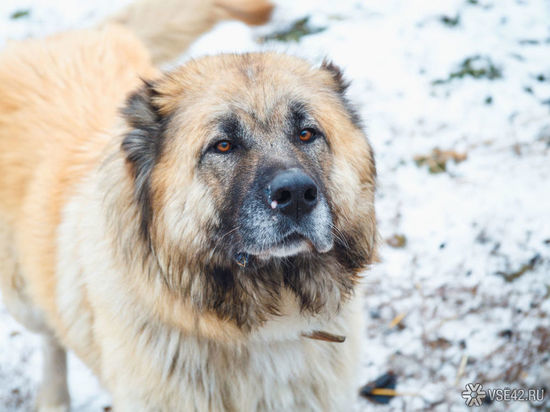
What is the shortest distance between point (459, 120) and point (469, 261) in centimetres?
150

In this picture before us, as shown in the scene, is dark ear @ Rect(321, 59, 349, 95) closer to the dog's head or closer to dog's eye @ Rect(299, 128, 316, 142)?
the dog's head

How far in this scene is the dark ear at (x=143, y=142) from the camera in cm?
223

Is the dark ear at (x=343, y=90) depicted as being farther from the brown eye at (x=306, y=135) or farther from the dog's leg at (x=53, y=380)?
the dog's leg at (x=53, y=380)

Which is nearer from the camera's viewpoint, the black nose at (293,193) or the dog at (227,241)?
the black nose at (293,193)

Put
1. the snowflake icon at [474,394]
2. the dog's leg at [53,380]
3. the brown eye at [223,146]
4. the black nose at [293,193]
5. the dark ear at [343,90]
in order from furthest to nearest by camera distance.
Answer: the dog's leg at [53,380], the snowflake icon at [474,394], the dark ear at [343,90], the brown eye at [223,146], the black nose at [293,193]

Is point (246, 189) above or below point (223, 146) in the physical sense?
below

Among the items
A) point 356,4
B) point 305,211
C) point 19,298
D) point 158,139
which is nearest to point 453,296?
point 305,211

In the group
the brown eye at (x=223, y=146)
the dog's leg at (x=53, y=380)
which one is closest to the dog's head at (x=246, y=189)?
the brown eye at (x=223, y=146)

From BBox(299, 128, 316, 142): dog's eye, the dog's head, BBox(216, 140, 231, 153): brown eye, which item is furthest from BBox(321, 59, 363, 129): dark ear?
BBox(216, 140, 231, 153): brown eye

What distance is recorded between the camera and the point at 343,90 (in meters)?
2.59

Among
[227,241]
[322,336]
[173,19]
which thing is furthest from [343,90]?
[173,19]

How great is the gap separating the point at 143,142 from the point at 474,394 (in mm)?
2250

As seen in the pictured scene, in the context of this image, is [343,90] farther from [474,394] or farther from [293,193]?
[474,394]

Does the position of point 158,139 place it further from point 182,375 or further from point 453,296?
point 453,296
